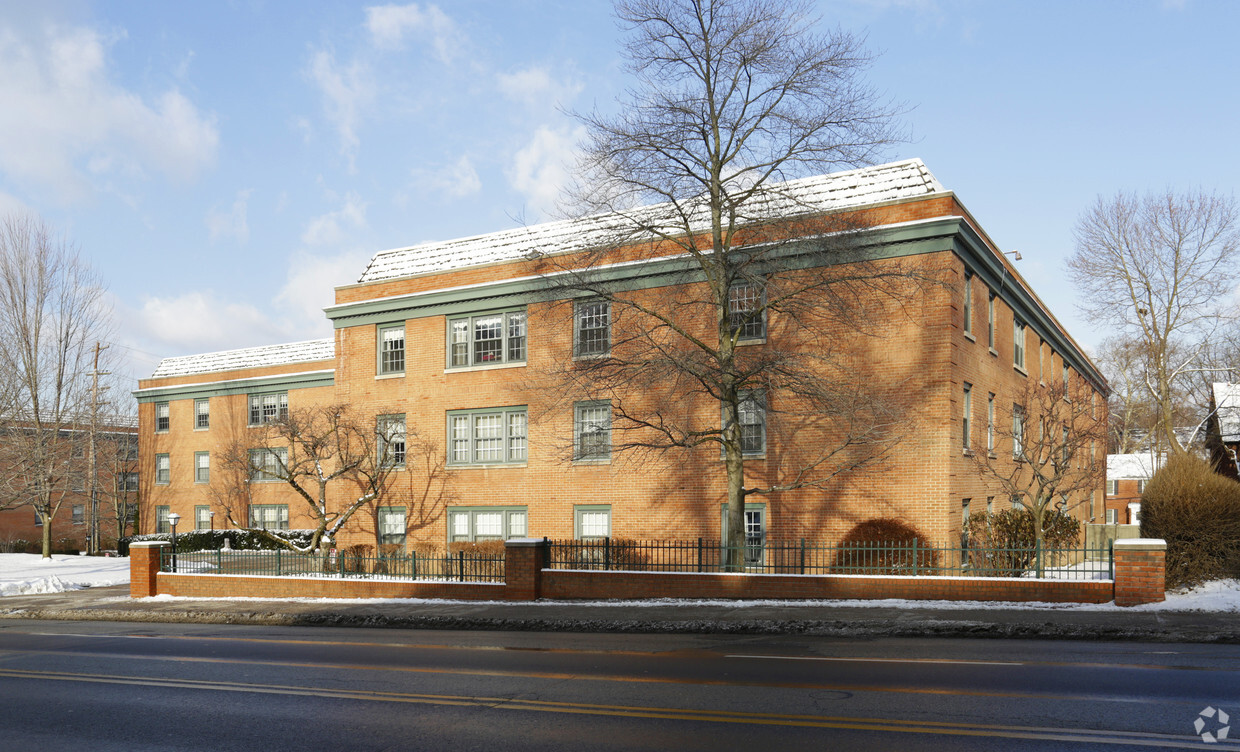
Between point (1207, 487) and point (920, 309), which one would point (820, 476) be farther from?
point (1207, 487)

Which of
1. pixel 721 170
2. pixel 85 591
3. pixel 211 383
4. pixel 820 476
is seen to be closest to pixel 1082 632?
pixel 820 476

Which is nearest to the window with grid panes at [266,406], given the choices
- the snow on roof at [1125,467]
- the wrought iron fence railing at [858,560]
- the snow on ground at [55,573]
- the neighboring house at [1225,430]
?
the snow on ground at [55,573]

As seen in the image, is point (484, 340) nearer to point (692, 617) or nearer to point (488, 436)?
point (488, 436)

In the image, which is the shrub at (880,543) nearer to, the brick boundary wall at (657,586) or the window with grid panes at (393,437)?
the brick boundary wall at (657,586)

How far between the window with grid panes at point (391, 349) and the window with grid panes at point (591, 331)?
24.1ft

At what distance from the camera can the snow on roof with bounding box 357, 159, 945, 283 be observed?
2098 centimetres

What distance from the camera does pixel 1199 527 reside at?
17.7m

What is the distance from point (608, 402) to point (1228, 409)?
38141mm

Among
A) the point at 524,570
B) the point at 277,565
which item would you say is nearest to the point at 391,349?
the point at 277,565

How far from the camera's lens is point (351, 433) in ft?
103

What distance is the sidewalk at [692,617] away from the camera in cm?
1432

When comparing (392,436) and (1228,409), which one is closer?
(392,436)

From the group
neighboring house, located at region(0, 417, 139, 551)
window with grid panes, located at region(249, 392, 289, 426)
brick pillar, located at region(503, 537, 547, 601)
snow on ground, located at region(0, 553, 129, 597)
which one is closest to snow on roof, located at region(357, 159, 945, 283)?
brick pillar, located at region(503, 537, 547, 601)

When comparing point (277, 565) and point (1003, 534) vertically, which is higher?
point (1003, 534)
